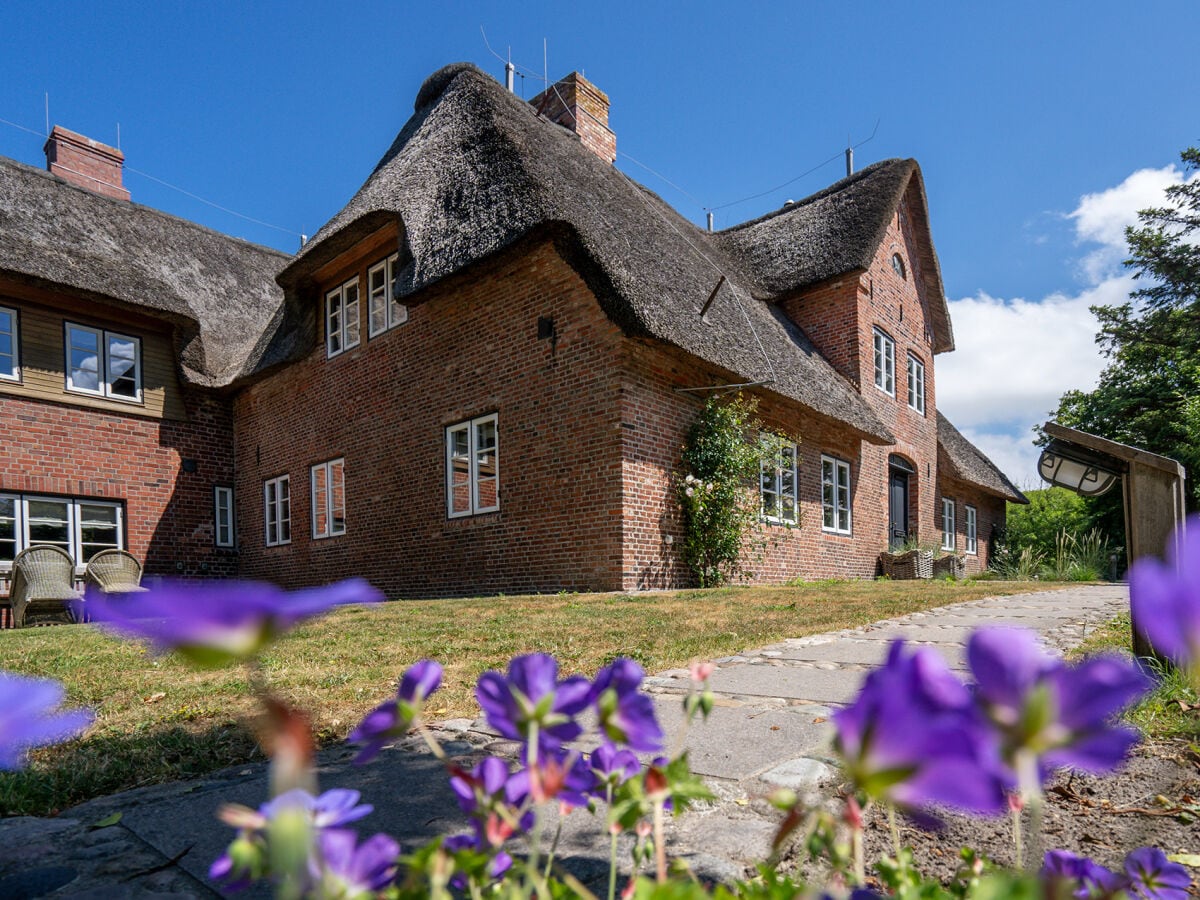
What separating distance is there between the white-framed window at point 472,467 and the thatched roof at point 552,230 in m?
1.92

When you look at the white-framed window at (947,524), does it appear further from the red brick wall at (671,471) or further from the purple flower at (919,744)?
the purple flower at (919,744)

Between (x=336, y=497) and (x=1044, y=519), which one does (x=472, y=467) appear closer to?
(x=336, y=497)

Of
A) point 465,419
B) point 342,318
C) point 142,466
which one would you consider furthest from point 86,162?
point 465,419

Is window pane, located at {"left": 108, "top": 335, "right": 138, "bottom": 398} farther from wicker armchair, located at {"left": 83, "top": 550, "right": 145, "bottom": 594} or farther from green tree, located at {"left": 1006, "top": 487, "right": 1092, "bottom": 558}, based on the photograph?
green tree, located at {"left": 1006, "top": 487, "right": 1092, "bottom": 558}

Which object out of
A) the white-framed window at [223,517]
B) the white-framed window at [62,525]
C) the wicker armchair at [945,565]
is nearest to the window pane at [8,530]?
the white-framed window at [62,525]

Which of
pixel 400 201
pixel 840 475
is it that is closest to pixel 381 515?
pixel 400 201

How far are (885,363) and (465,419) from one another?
8488 millimetres

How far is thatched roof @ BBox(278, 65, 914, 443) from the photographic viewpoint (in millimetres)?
8656

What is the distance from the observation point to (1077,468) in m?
3.38

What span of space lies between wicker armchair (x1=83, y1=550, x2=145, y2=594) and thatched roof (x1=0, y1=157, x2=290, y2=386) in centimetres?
347

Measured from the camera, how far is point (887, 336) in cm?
1480

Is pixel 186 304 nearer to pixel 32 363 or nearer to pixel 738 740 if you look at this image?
pixel 32 363

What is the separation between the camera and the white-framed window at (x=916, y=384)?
52.1 feet

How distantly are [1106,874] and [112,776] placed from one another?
91.2 inches
